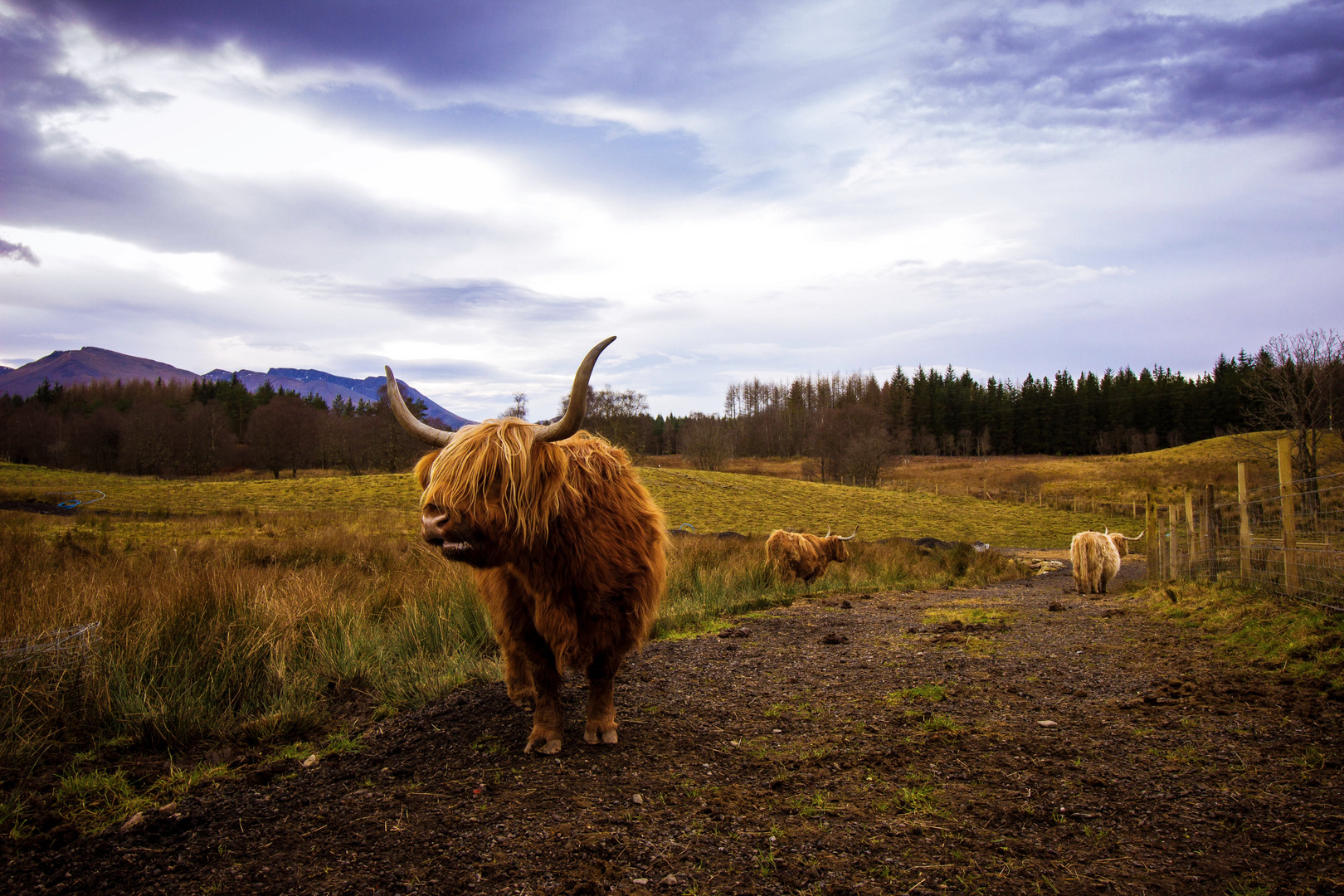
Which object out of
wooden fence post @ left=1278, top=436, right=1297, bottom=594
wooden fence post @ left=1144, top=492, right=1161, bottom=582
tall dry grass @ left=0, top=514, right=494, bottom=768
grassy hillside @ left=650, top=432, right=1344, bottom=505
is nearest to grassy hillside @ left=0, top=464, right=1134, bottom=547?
grassy hillside @ left=650, top=432, right=1344, bottom=505

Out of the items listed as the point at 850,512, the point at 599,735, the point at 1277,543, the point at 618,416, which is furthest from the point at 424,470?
the point at 618,416

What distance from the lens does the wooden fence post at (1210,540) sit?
Result: 303 inches

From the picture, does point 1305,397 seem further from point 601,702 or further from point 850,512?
point 601,702

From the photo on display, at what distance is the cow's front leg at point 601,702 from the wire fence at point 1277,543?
4524mm

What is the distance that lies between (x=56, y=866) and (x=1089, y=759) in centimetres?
402

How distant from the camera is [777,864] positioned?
2232mm

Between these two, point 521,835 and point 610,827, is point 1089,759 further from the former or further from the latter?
point 521,835

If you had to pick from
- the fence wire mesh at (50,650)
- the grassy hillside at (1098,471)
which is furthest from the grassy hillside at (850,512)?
the fence wire mesh at (50,650)

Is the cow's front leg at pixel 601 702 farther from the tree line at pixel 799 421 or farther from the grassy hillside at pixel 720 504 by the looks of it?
the tree line at pixel 799 421

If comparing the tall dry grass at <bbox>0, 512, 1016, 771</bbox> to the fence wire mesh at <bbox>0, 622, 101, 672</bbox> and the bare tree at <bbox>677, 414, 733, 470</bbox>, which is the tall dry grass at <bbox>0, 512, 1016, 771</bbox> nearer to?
the fence wire mesh at <bbox>0, 622, 101, 672</bbox>

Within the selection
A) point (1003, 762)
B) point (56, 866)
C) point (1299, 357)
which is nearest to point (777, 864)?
point (1003, 762)

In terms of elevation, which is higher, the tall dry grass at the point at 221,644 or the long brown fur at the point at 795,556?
the tall dry grass at the point at 221,644

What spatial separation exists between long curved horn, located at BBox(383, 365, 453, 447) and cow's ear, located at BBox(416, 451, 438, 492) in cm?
7

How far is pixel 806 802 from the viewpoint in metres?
2.71
